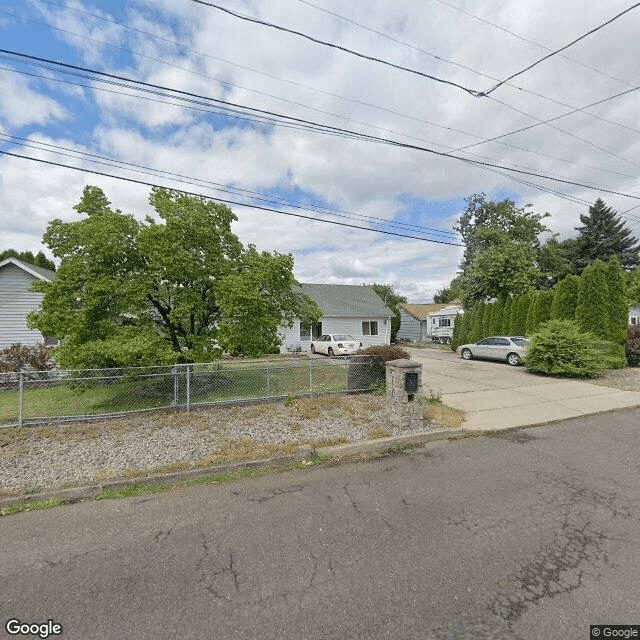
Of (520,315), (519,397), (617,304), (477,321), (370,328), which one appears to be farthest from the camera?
(370,328)

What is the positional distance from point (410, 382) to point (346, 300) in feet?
68.8

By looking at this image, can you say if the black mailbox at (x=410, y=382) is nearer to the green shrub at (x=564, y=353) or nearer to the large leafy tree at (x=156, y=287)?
the large leafy tree at (x=156, y=287)

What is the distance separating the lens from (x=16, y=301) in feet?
41.8

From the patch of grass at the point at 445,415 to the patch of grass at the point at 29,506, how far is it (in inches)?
238

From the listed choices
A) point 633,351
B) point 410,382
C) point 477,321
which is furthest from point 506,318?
point 410,382

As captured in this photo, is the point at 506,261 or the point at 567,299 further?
the point at 506,261

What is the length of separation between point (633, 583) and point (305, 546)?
2.53 m

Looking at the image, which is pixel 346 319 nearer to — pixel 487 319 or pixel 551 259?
pixel 487 319

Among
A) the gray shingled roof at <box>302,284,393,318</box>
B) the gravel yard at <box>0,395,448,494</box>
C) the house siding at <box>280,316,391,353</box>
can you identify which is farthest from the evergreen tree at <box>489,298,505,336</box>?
the gravel yard at <box>0,395,448,494</box>

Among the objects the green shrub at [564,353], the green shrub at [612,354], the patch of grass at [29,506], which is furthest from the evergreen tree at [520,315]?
the patch of grass at [29,506]

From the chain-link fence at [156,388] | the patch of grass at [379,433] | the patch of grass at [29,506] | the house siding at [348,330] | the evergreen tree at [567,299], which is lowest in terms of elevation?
the patch of grass at [29,506]

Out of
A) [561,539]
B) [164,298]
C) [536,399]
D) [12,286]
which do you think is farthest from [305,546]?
[12,286]

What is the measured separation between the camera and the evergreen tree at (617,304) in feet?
45.9

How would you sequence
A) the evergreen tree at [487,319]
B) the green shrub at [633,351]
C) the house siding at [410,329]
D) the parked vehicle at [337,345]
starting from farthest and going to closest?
the house siding at [410,329], the evergreen tree at [487,319], the parked vehicle at [337,345], the green shrub at [633,351]
